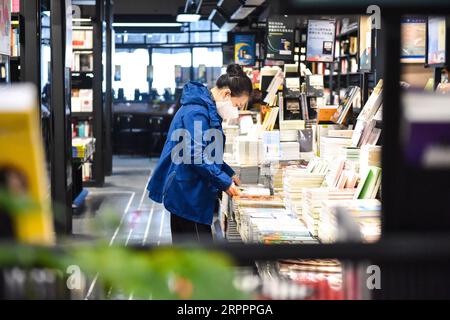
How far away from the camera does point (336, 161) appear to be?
16.9 ft

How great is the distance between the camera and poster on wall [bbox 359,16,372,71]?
5.67 m

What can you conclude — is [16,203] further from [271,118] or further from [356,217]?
[271,118]

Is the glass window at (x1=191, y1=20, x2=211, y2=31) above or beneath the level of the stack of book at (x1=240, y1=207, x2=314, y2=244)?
above

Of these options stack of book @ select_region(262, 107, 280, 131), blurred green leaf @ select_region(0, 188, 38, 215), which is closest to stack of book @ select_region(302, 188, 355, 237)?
stack of book @ select_region(262, 107, 280, 131)

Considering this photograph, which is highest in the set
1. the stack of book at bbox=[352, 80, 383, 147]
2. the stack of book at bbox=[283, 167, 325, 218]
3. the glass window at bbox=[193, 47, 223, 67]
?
the glass window at bbox=[193, 47, 223, 67]

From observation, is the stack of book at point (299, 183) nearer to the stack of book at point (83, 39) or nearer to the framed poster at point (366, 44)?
the framed poster at point (366, 44)

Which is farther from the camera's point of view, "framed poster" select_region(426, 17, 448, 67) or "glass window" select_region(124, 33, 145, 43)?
"glass window" select_region(124, 33, 145, 43)

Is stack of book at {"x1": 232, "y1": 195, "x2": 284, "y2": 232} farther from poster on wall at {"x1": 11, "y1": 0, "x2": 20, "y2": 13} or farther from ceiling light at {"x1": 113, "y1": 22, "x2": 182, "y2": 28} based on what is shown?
ceiling light at {"x1": 113, "y1": 22, "x2": 182, "y2": 28}

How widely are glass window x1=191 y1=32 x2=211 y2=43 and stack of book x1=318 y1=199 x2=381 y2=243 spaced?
22087 mm

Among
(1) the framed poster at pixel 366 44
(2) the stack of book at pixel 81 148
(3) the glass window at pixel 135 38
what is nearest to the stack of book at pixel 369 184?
(1) the framed poster at pixel 366 44

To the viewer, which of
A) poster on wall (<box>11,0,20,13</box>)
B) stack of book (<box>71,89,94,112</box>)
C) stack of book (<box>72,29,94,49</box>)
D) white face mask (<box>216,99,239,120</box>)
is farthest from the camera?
stack of book (<box>72,29,94,49</box>)

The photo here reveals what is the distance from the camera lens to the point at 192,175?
4.98 meters

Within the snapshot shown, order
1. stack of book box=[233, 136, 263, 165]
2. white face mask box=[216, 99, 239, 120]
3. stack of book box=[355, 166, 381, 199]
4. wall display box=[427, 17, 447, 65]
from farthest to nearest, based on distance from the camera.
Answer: stack of book box=[233, 136, 263, 165], wall display box=[427, 17, 447, 65], white face mask box=[216, 99, 239, 120], stack of book box=[355, 166, 381, 199]
